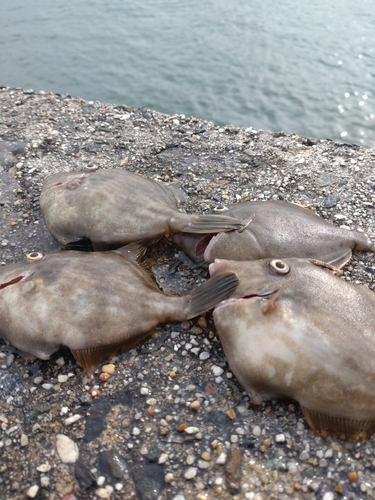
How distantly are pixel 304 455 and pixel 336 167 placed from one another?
358cm

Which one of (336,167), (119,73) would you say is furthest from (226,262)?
(119,73)

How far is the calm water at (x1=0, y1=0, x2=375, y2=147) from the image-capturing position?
30.0 ft

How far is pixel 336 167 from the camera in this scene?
5.38 m

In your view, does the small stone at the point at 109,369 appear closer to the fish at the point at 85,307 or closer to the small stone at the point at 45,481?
the fish at the point at 85,307

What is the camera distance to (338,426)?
2.82m

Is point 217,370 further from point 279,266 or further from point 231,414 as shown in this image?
point 279,266

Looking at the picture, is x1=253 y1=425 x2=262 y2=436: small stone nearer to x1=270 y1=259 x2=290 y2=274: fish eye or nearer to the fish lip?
the fish lip

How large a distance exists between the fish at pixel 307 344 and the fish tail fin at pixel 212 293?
5 centimetres

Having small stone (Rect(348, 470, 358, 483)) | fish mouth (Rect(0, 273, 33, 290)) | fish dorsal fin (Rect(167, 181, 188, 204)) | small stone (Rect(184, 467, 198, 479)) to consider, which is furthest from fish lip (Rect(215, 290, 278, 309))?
fish dorsal fin (Rect(167, 181, 188, 204))

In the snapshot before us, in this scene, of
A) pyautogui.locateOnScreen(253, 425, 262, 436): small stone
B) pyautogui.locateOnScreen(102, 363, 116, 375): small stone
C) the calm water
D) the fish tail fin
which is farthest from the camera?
the calm water

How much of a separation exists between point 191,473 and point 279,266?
1.45 meters

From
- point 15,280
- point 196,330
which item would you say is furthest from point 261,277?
point 15,280

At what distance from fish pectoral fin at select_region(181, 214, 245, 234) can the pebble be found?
1.81 metres

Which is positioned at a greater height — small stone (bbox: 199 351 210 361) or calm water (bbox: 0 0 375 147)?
calm water (bbox: 0 0 375 147)
